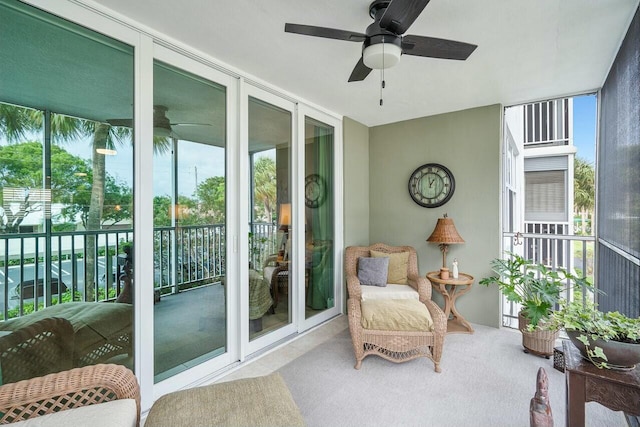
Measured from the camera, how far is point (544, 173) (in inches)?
163

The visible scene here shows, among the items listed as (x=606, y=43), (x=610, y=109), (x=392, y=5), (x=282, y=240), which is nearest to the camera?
(x=392, y=5)

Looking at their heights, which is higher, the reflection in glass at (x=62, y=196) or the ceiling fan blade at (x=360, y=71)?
the ceiling fan blade at (x=360, y=71)

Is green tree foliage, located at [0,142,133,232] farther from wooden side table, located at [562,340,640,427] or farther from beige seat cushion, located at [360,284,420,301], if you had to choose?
wooden side table, located at [562,340,640,427]

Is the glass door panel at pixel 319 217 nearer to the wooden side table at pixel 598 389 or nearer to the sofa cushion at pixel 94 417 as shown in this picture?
the sofa cushion at pixel 94 417

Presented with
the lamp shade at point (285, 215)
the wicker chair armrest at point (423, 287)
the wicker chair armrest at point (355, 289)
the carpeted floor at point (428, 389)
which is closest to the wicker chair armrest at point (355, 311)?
the wicker chair armrest at point (355, 289)

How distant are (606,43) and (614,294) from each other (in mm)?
2031

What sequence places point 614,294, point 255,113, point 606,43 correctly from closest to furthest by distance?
point 606,43
point 614,294
point 255,113

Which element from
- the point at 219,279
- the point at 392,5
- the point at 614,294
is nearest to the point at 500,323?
the point at 614,294

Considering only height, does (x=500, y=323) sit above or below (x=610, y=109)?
below

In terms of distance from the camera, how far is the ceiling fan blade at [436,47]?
1709 mm

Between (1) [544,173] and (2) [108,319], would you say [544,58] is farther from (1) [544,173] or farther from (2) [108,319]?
(2) [108,319]

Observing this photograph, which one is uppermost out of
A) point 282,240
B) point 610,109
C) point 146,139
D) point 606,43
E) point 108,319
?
point 606,43

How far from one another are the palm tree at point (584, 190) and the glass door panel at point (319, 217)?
290cm

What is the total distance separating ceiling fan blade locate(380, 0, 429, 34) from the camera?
137 cm
